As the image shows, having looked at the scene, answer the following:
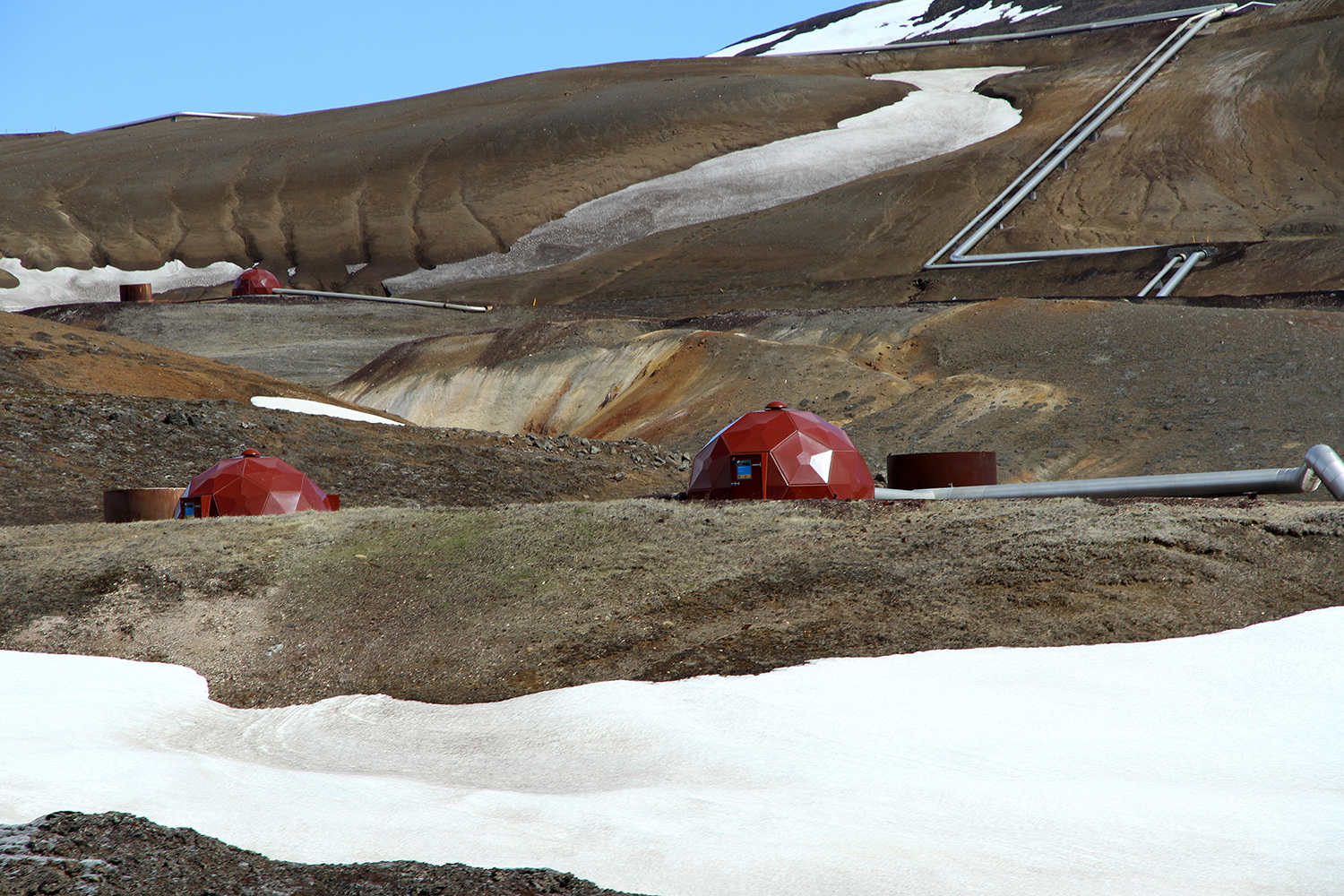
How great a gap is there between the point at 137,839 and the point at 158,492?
46.5ft

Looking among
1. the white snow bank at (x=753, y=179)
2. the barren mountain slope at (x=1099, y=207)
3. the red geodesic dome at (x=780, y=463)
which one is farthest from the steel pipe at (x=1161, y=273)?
the red geodesic dome at (x=780, y=463)

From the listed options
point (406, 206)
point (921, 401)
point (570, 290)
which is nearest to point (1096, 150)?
point (570, 290)

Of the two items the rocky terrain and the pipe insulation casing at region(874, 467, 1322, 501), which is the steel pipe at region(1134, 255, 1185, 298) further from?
the pipe insulation casing at region(874, 467, 1322, 501)

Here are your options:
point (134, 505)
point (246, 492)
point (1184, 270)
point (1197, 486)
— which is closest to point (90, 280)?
point (134, 505)

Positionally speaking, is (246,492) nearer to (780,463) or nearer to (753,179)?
(780,463)

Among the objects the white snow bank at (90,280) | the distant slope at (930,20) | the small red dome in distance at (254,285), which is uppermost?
the distant slope at (930,20)

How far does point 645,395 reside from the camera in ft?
127

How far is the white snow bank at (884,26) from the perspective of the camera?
6304 inches

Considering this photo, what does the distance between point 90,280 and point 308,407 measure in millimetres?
52091

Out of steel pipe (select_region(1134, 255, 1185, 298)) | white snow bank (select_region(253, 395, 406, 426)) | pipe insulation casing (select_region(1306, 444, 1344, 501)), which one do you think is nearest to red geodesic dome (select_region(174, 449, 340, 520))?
white snow bank (select_region(253, 395, 406, 426))

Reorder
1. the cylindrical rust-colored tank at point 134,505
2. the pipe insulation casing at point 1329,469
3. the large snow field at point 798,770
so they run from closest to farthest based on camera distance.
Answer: the large snow field at point 798,770
the pipe insulation casing at point 1329,469
the cylindrical rust-colored tank at point 134,505

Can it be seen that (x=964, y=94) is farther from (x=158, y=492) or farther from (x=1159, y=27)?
(x=158, y=492)

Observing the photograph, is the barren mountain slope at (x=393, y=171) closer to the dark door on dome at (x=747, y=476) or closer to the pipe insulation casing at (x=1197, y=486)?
the dark door on dome at (x=747, y=476)

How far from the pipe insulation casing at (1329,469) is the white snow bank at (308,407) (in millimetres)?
21956
